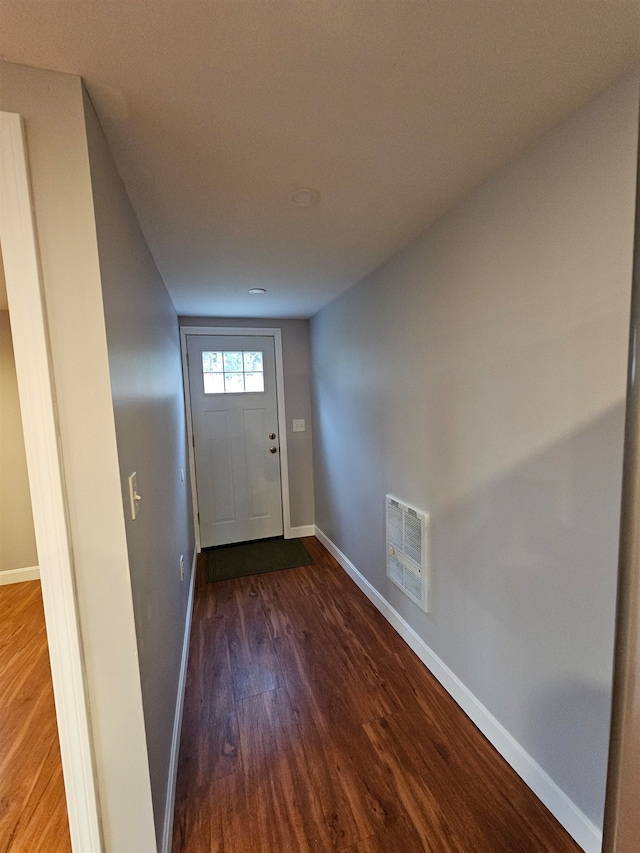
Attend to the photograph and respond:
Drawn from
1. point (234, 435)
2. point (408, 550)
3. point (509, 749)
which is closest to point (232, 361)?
point (234, 435)

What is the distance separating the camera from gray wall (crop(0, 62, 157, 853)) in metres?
0.78

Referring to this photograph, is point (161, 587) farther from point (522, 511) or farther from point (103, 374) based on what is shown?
point (522, 511)

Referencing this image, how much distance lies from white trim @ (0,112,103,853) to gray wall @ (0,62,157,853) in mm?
21

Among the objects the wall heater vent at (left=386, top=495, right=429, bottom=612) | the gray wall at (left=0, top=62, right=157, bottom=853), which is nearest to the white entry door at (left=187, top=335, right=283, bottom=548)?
the wall heater vent at (left=386, top=495, right=429, bottom=612)

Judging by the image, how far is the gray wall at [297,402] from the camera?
3428 millimetres

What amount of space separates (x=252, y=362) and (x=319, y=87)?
2609 mm

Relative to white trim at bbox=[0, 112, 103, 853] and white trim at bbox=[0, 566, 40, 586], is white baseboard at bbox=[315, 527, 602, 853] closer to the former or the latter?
white trim at bbox=[0, 112, 103, 853]

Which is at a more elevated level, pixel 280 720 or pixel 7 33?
pixel 7 33

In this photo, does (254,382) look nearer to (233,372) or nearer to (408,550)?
(233,372)

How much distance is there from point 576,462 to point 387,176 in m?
1.13

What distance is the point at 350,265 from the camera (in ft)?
6.80

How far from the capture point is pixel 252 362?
3.37 metres

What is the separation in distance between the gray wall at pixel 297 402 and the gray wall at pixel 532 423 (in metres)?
1.64

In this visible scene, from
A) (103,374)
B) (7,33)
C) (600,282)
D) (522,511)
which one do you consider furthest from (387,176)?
(522,511)
